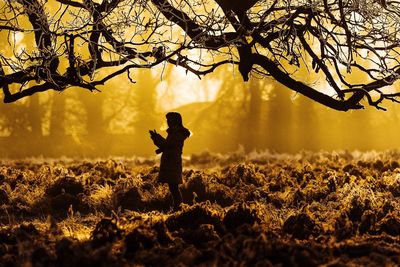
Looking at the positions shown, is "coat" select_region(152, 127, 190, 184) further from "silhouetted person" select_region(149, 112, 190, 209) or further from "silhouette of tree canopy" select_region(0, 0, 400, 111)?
"silhouette of tree canopy" select_region(0, 0, 400, 111)

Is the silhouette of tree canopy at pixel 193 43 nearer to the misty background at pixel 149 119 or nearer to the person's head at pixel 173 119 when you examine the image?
the person's head at pixel 173 119

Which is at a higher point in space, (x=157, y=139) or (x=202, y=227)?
(x=157, y=139)

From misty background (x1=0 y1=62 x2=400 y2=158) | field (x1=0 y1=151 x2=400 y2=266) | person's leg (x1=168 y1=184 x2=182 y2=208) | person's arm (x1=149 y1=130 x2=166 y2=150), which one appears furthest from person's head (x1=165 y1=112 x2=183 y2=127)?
misty background (x1=0 y1=62 x2=400 y2=158)

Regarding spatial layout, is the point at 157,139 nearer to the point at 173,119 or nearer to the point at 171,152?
the point at 171,152

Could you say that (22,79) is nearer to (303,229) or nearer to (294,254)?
(303,229)

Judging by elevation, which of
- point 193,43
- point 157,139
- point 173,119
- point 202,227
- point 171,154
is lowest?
point 202,227

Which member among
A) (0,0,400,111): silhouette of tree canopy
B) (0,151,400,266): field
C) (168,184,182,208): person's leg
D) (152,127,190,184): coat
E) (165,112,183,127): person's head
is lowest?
(0,151,400,266): field

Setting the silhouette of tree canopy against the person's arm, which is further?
the person's arm

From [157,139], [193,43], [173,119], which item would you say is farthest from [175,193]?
[193,43]

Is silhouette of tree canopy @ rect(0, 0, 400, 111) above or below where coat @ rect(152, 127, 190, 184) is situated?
above

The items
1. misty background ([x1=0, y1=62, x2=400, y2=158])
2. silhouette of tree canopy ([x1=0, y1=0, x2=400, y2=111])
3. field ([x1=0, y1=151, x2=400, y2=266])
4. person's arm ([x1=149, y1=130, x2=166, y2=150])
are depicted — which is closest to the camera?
field ([x1=0, y1=151, x2=400, y2=266])

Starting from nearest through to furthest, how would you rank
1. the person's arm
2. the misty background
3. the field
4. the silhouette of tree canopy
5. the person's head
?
the field, the silhouette of tree canopy, the person's arm, the person's head, the misty background

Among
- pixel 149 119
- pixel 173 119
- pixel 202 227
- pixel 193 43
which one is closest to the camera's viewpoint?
pixel 202 227

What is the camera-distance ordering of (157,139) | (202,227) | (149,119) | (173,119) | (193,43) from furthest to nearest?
(149,119), (173,119), (157,139), (193,43), (202,227)
